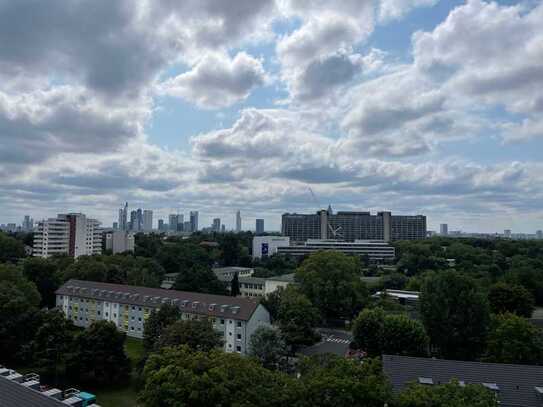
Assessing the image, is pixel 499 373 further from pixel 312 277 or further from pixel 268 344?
pixel 312 277

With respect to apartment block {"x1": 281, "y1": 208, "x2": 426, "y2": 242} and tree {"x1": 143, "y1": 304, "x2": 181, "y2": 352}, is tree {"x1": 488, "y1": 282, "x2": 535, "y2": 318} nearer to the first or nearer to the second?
tree {"x1": 143, "y1": 304, "x2": 181, "y2": 352}

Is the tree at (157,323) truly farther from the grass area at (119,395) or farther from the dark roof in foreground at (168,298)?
the dark roof in foreground at (168,298)

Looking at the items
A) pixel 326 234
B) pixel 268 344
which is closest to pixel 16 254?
pixel 268 344

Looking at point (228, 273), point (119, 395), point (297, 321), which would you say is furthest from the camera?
point (228, 273)

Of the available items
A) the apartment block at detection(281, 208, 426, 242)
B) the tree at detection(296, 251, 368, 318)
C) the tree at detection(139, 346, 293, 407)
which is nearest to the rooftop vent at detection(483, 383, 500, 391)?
the tree at detection(139, 346, 293, 407)

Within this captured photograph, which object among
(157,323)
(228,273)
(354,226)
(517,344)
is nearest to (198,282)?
(157,323)

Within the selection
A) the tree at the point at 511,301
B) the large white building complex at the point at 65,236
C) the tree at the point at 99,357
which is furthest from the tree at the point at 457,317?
the large white building complex at the point at 65,236

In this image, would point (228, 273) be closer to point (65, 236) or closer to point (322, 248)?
point (65, 236)
